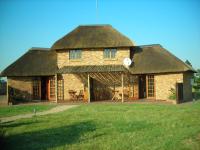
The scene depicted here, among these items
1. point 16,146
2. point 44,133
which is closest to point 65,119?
point 44,133

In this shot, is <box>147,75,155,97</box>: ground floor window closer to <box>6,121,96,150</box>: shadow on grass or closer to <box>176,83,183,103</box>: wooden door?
<box>176,83,183,103</box>: wooden door

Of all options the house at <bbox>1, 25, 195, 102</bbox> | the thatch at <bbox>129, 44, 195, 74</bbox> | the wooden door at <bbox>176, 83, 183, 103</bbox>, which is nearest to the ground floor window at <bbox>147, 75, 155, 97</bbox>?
the house at <bbox>1, 25, 195, 102</bbox>

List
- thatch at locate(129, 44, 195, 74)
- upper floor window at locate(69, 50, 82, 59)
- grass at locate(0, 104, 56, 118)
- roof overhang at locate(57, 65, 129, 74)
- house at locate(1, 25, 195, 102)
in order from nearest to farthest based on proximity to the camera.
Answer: grass at locate(0, 104, 56, 118) → thatch at locate(129, 44, 195, 74) → roof overhang at locate(57, 65, 129, 74) → house at locate(1, 25, 195, 102) → upper floor window at locate(69, 50, 82, 59)

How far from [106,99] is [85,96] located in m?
1.97

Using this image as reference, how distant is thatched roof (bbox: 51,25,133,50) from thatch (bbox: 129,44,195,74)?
177 centimetres

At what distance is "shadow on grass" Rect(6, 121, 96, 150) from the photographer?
9.12 meters

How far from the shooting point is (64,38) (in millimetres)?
27609

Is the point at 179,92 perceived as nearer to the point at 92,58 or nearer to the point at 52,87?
the point at 92,58

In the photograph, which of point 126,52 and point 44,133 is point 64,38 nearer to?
point 126,52

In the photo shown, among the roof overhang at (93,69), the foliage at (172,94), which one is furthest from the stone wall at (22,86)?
the foliage at (172,94)

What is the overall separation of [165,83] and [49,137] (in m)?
15.9

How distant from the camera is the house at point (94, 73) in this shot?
82.4 feet

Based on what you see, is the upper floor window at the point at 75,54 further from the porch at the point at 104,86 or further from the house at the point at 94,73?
the porch at the point at 104,86

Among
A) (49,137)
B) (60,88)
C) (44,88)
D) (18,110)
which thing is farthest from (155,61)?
(49,137)
